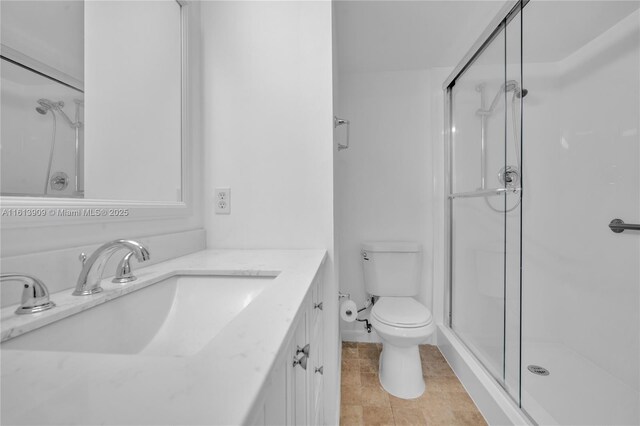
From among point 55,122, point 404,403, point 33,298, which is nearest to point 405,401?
point 404,403

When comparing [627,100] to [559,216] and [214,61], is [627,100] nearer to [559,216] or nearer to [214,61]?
[559,216]

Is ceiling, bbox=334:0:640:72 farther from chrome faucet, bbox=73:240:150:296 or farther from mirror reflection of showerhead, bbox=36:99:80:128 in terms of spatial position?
chrome faucet, bbox=73:240:150:296

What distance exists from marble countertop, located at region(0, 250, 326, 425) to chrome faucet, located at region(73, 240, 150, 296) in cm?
9

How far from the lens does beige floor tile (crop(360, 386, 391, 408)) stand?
4.73ft

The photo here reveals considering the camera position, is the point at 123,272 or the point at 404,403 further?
the point at 404,403

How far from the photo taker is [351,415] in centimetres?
137

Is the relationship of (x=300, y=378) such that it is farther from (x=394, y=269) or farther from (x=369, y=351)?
(x=369, y=351)

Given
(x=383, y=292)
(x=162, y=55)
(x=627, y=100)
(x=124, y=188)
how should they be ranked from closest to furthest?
(x=124, y=188) → (x=162, y=55) → (x=627, y=100) → (x=383, y=292)

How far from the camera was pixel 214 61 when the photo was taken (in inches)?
46.6

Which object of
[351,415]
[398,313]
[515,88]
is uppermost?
[515,88]

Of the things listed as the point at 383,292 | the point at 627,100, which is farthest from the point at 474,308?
the point at 627,100

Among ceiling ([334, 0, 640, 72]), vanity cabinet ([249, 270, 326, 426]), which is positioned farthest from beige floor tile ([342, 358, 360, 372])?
ceiling ([334, 0, 640, 72])

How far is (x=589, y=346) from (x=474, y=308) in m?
0.59

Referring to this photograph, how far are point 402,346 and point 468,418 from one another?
420 millimetres
